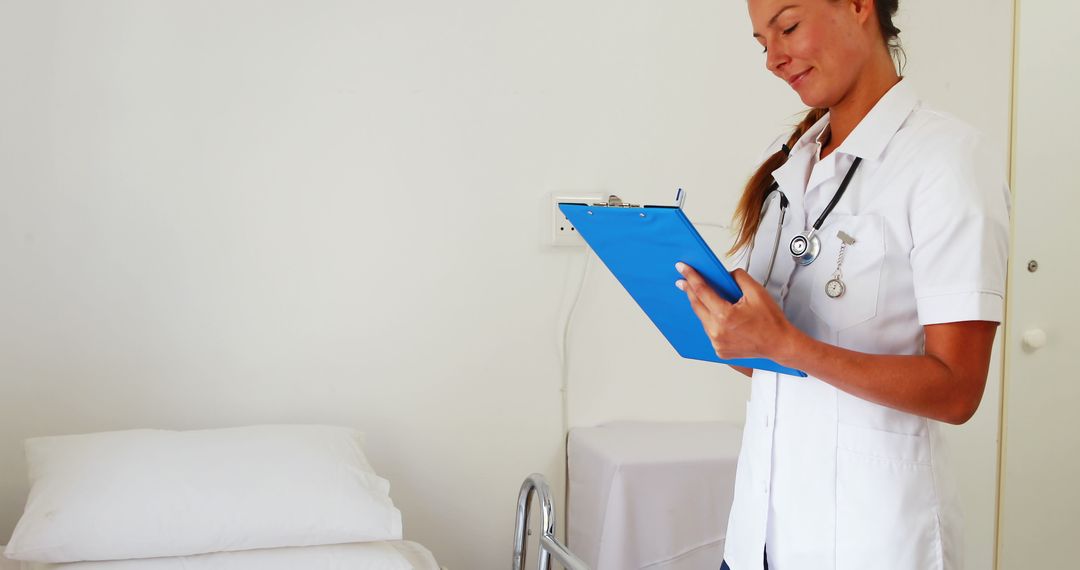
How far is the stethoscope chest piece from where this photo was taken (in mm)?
1115

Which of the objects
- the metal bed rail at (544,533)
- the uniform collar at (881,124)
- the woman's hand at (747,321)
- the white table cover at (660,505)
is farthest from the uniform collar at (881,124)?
the white table cover at (660,505)

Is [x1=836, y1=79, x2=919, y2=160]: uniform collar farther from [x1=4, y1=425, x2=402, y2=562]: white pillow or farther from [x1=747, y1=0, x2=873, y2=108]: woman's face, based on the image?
[x1=4, y1=425, x2=402, y2=562]: white pillow

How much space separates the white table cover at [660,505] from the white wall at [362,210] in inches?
9.4

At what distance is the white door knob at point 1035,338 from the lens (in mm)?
2221

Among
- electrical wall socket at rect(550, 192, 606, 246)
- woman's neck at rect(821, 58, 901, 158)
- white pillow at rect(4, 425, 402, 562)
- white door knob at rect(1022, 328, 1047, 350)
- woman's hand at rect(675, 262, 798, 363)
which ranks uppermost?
woman's neck at rect(821, 58, 901, 158)

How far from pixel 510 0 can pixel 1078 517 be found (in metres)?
1.87

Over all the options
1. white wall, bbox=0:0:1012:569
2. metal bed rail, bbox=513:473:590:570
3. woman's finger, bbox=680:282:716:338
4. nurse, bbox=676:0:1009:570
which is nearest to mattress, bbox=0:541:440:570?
metal bed rail, bbox=513:473:590:570

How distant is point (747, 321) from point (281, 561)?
2.93 feet

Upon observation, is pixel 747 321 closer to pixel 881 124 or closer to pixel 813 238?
pixel 813 238

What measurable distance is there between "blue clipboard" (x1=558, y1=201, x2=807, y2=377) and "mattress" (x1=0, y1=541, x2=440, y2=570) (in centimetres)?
63

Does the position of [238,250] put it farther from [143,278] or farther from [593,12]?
[593,12]

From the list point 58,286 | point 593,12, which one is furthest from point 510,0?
point 58,286

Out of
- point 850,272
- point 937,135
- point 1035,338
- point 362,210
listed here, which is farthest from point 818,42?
point 1035,338

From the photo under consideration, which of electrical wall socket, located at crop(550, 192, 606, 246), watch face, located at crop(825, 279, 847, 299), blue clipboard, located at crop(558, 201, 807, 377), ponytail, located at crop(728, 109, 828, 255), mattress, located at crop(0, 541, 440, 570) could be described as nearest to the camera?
blue clipboard, located at crop(558, 201, 807, 377)
